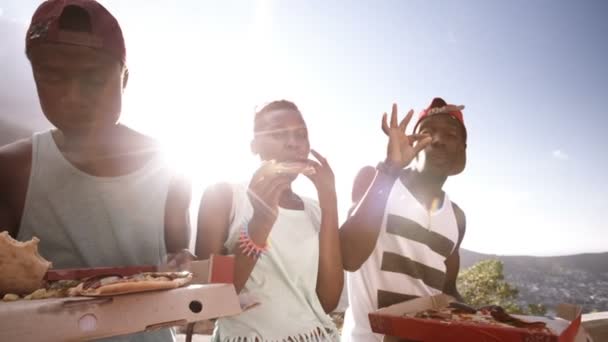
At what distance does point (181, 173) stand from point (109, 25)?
0.69 meters

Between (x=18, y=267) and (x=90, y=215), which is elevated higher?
(x=90, y=215)

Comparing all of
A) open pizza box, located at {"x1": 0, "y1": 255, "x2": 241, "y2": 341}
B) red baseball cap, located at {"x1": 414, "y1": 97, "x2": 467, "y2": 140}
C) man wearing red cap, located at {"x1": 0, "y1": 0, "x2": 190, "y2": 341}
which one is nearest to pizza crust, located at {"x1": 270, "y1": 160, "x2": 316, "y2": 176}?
man wearing red cap, located at {"x1": 0, "y1": 0, "x2": 190, "y2": 341}

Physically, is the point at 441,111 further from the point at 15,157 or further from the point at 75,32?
the point at 15,157

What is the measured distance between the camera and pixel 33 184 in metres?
1.53

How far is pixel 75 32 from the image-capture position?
4.71ft

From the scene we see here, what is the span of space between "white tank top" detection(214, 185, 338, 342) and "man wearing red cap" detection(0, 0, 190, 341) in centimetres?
42

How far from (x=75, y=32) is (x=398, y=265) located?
2589mm

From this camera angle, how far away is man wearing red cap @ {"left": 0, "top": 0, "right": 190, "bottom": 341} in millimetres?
1455

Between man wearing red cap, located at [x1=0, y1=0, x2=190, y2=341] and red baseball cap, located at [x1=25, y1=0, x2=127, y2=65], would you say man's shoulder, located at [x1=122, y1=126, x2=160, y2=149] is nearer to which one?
man wearing red cap, located at [x1=0, y1=0, x2=190, y2=341]

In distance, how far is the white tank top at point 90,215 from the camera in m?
1.52

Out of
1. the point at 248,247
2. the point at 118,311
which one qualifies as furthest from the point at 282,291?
the point at 118,311

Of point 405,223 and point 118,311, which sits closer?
point 118,311

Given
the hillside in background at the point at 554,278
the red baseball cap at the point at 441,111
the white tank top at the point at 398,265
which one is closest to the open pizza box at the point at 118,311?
the white tank top at the point at 398,265

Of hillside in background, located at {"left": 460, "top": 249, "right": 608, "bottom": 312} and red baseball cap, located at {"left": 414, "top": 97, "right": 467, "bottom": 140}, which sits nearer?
red baseball cap, located at {"left": 414, "top": 97, "right": 467, "bottom": 140}
